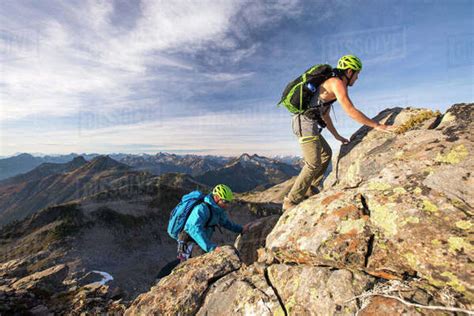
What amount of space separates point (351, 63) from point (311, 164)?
382cm

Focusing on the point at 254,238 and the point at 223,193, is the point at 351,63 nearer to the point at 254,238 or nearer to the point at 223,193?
the point at 223,193

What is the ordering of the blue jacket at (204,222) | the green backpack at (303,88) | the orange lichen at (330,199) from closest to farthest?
the orange lichen at (330,199) < the green backpack at (303,88) < the blue jacket at (204,222)

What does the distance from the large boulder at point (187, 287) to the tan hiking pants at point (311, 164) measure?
357 cm

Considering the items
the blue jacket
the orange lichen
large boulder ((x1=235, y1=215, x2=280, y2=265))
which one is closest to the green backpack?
the orange lichen

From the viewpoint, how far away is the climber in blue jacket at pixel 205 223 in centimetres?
1023

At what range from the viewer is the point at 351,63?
8500 mm

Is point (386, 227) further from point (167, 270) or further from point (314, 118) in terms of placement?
point (167, 270)

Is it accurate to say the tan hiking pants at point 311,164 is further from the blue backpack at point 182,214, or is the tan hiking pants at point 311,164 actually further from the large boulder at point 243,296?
the blue backpack at point 182,214

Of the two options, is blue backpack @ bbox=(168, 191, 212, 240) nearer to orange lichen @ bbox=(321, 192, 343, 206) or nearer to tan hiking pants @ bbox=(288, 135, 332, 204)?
tan hiking pants @ bbox=(288, 135, 332, 204)

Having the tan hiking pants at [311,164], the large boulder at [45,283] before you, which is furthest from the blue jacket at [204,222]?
the large boulder at [45,283]

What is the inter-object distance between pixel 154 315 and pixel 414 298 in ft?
22.0

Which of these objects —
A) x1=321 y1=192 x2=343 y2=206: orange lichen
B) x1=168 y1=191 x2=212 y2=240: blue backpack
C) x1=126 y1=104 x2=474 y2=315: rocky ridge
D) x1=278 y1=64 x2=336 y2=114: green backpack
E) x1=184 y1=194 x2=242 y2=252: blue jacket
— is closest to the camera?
x1=126 y1=104 x2=474 y2=315: rocky ridge

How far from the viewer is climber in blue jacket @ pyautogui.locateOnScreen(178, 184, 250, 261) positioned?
10.2 meters

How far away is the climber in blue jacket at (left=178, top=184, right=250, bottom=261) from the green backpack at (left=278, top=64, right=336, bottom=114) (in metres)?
5.15
